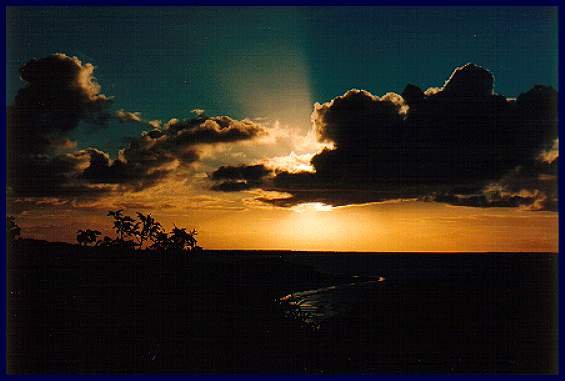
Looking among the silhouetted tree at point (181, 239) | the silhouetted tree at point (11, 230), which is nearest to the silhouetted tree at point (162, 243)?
the silhouetted tree at point (181, 239)

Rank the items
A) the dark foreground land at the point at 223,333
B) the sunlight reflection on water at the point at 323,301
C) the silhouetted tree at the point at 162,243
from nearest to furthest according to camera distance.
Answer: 1. the dark foreground land at the point at 223,333
2. the sunlight reflection on water at the point at 323,301
3. the silhouetted tree at the point at 162,243

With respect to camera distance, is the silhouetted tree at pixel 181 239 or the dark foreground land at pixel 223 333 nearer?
the dark foreground land at pixel 223 333

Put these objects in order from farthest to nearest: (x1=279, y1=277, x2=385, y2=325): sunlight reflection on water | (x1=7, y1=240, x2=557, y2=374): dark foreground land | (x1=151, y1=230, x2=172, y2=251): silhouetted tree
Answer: (x1=151, y1=230, x2=172, y2=251): silhouetted tree → (x1=279, y1=277, x2=385, y2=325): sunlight reflection on water → (x1=7, y1=240, x2=557, y2=374): dark foreground land

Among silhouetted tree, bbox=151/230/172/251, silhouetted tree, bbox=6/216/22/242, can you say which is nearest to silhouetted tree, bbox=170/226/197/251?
silhouetted tree, bbox=151/230/172/251

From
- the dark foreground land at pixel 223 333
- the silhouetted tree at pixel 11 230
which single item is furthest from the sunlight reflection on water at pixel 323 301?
the silhouetted tree at pixel 11 230

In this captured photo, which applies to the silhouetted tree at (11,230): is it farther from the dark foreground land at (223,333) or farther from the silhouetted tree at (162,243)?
the silhouetted tree at (162,243)

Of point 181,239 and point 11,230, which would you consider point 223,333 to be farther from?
point 181,239

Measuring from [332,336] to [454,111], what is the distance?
9816mm

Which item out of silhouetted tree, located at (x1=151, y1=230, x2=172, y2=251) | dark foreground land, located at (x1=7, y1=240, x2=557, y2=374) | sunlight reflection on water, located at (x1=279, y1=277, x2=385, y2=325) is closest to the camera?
dark foreground land, located at (x1=7, y1=240, x2=557, y2=374)

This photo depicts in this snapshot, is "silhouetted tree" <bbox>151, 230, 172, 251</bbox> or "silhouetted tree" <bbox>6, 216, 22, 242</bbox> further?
"silhouetted tree" <bbox>151, 230, 172, 251</bbox>

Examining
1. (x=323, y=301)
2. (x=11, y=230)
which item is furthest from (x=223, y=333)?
(x=323, y=301)

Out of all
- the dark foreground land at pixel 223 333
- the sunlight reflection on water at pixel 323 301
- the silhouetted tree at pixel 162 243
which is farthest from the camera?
the silhouetted tree at pixel 162 243

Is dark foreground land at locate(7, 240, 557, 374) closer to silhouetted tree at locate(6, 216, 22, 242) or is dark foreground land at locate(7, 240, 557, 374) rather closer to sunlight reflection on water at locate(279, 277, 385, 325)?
silhouetted tree at locate(6, 216, 22, 242)

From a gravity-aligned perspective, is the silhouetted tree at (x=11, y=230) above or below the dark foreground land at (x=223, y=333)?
above
